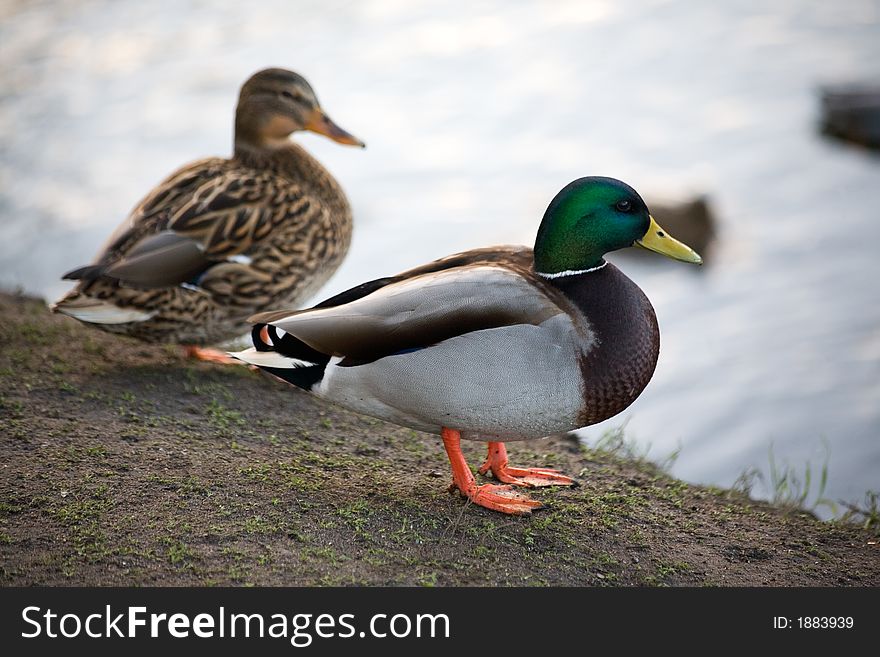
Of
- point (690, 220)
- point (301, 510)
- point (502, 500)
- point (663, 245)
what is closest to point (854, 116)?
point (690, 220)

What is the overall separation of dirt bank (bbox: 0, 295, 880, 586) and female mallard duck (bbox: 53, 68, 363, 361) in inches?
11.3

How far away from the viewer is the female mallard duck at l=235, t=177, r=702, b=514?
11.5 ft

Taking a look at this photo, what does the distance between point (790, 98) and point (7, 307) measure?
273 inches

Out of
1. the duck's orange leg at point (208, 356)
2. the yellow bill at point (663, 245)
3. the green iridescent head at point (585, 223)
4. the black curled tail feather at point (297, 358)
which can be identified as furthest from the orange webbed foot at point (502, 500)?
the duck's orange leg at point (208, 356)

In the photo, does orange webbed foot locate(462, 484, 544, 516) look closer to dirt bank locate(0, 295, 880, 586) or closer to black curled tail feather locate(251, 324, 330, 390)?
dirt bank locate(0, 295, 880, 586)

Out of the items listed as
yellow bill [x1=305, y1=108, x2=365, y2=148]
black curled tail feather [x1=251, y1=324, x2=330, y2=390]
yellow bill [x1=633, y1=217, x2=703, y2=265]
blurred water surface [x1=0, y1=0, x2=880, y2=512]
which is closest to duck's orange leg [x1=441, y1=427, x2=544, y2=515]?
black curled tail feather [x1=251, y1=324, x2=330, y2=390]

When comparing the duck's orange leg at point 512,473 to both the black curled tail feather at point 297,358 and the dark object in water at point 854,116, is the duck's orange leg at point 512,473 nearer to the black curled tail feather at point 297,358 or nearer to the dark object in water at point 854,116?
the black curled tail feather at point 297,358

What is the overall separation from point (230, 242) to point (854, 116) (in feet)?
20.9

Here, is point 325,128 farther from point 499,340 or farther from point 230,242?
point 499,340

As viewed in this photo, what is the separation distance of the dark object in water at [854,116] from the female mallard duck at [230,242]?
5.51 meters

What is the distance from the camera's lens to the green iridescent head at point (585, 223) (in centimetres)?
369

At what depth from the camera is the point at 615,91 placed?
9.72 meters

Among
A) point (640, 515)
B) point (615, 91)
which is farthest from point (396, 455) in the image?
point (615, 91)

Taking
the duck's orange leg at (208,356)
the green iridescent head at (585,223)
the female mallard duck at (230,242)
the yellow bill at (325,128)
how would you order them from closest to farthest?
the green iridescent head at (585,223) < the female mallard duck at (230,242) < the duck's orange leg at (208,356) < the yellow bill at (325,128)
